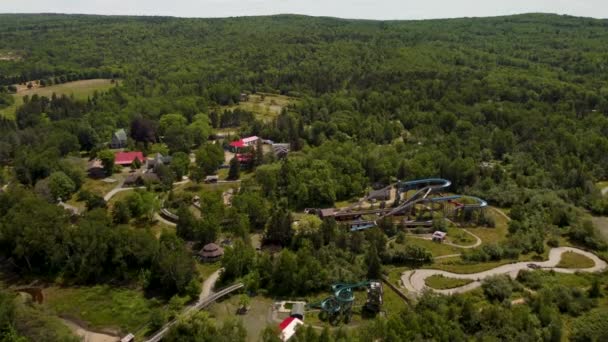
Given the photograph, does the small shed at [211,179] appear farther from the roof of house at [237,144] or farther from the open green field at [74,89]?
the open green field at [74,89]

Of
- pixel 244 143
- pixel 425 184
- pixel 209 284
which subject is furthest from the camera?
pixel 244 143

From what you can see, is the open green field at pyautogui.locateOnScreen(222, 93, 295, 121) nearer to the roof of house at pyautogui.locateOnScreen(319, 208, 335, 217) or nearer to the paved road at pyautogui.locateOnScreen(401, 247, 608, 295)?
the roof of house at pyautogui.locateOnScreen(319, 208, 335, 217)

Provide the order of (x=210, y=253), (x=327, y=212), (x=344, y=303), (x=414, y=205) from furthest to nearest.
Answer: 1. (x=414, y=205)
2. (x=327, y=212)
3. (x=210, y=253)
4. (x=344, y=303)

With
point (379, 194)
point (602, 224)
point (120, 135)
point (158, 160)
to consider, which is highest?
point (120, 135)

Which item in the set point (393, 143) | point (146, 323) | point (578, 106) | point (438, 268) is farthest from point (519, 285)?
point (578, 106)

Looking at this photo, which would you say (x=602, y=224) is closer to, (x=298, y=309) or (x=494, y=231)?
(x=494, y=231)

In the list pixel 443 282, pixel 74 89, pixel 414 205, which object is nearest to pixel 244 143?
pixel 414 205

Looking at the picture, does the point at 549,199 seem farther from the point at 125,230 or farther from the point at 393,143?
the point at 125,230
